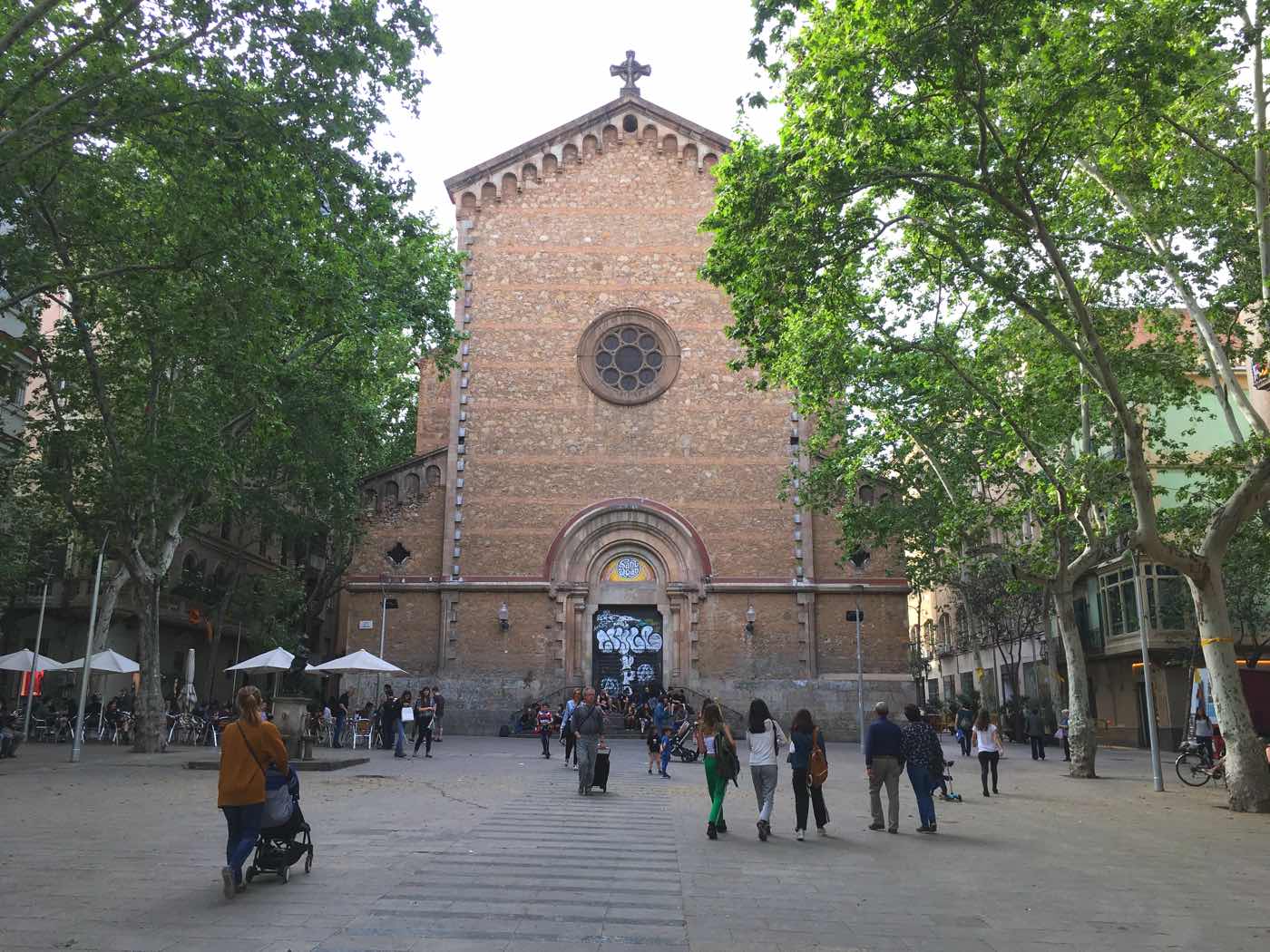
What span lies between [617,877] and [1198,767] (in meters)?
15.9

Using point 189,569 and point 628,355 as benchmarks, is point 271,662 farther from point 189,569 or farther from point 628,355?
point 628,355

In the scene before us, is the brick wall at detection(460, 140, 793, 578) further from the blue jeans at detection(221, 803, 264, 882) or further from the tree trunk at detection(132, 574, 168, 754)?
the blue jeans at detection(221, 803, 264, 882)

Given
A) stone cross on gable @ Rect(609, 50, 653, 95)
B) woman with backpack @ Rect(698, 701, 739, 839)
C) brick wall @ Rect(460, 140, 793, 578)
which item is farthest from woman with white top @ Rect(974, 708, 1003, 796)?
stone cross on gable @ Rect(609, 50, 653, 95)

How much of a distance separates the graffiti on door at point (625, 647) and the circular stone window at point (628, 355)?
6.77 metres

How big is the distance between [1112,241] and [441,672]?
21240 mm

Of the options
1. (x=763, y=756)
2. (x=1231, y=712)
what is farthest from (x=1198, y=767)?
(x=763, y=756)

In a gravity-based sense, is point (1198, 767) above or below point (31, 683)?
below

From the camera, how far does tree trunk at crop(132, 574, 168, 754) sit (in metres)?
22.1

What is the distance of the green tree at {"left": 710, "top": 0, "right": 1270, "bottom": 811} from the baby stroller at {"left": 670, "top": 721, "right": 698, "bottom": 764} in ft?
35.2

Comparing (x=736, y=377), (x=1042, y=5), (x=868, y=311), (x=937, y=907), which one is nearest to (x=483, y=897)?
(x=937, y=907)

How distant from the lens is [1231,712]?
15.2 m

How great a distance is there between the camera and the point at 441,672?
98.7 ft

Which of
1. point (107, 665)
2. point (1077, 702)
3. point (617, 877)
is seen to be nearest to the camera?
point (617, 877)

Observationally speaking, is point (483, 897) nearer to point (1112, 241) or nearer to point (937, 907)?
point (937, 907)
